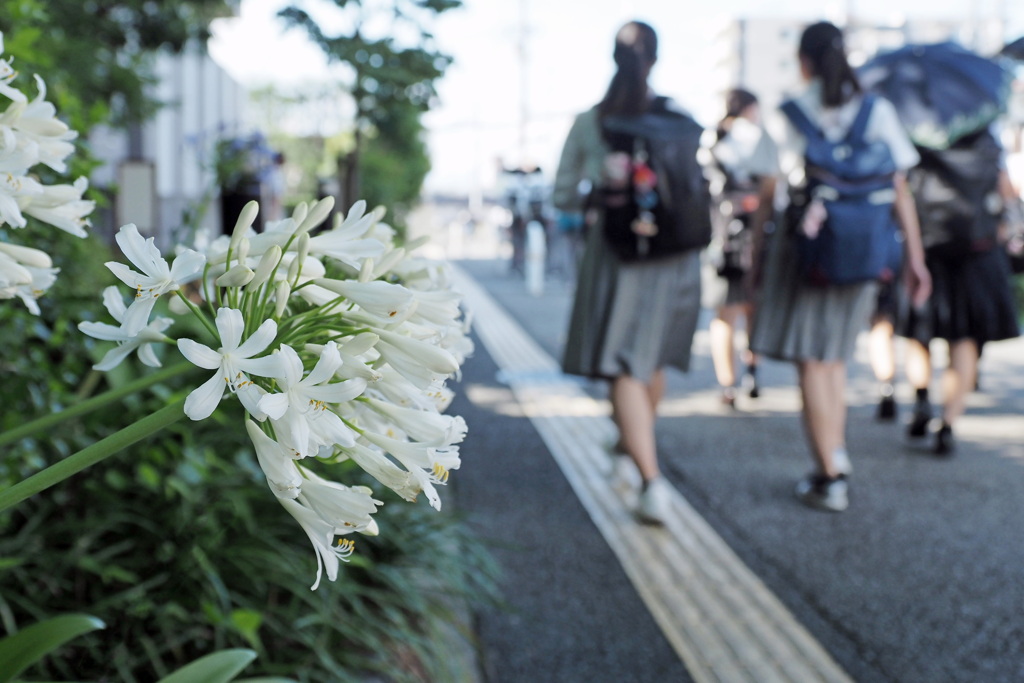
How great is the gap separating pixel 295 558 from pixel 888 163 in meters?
2.70

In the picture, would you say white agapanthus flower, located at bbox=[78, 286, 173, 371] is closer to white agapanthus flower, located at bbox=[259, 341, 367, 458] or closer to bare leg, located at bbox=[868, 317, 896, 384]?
white agapanthus flower, located at bbox=[259, 341, 367, 458]

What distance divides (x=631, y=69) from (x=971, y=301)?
2328 millimetres

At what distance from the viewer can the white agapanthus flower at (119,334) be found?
111 cm

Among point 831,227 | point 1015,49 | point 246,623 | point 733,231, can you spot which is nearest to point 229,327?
point 246,623

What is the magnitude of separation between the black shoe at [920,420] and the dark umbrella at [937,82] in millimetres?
1616

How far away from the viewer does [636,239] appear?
4109 millimetres

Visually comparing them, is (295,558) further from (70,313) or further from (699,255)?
(699,255)

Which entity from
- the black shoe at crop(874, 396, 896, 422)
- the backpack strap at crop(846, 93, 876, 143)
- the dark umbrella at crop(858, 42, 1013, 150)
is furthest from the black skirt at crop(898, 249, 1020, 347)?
the backpack strap at crop(846, 93, 876, 143)

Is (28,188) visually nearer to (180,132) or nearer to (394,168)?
(180,132)

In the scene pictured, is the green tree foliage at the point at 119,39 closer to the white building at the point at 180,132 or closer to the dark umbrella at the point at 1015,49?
the white building at the point at 180,132

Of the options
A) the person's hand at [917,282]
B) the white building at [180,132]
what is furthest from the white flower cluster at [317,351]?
the white building at [180,132]

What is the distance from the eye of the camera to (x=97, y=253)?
379 cm

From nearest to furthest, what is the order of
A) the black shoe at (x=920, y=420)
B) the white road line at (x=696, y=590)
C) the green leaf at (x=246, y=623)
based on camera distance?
the green leaf at (x=246, y=623) < the white road line at (x=696, y=590) < the black shoe at (x=920, y=420)

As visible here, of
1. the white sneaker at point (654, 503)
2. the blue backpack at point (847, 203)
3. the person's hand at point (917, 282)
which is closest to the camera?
the white sneaker at point (654, 503)
